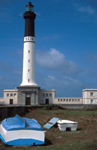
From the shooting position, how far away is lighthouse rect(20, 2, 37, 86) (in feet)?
146

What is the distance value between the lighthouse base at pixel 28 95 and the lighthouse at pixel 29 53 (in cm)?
101

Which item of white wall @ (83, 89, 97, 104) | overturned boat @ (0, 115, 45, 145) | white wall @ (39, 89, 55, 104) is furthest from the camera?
white wall @ (83, 89, 97, 104)

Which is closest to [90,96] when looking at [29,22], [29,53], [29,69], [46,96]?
[46,96]

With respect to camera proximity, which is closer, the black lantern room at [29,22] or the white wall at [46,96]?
the black lantern room at [29,22]

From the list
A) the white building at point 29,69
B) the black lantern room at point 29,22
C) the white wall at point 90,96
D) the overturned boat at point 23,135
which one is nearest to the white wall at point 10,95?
the white building at point 29,69

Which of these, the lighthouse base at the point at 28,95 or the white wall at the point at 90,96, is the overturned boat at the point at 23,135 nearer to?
the lighthouse base at the point at 28,95

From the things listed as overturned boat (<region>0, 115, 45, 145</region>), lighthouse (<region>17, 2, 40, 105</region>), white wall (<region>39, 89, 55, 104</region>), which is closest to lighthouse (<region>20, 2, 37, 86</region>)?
lighthouse (<region>17, 2, 40, 105</region>)

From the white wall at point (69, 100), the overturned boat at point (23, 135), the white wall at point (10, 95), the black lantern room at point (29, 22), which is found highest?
the black lantern room at point (29, 22)

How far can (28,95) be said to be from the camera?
1754 inches

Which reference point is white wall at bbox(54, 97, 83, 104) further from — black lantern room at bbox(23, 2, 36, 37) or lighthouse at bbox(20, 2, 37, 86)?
black lantern room at bbox(23, 2, 36, 37)

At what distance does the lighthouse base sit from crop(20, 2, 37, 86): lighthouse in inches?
39.6

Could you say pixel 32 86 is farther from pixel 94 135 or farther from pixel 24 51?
pixel 94 135

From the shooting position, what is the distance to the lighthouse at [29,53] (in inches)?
1747

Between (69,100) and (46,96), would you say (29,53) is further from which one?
(69,100)
